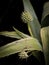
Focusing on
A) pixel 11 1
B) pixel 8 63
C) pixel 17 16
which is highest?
pixel 11 1

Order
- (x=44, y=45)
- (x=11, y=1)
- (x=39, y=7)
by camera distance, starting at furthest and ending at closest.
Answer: (x=11, y=1), (x=39, y=7), (x=44, y=45)

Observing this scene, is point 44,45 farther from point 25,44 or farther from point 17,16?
point 17,16

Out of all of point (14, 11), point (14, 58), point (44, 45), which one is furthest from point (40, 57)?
point (14, 11)

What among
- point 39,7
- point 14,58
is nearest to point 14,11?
point 39,7

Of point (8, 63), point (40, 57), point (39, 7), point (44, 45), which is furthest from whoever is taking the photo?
point (39, 7)

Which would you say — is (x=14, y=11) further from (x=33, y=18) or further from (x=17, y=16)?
(x=33, y=18)

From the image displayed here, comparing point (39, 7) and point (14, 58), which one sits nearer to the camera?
point (14, 58)

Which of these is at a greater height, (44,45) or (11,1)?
(11,1)

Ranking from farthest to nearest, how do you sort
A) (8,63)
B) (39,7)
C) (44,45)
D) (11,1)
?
1. (11,1)
2. (39,7)
3. (8,63)
4. (44,45)

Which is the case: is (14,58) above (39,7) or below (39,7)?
below
